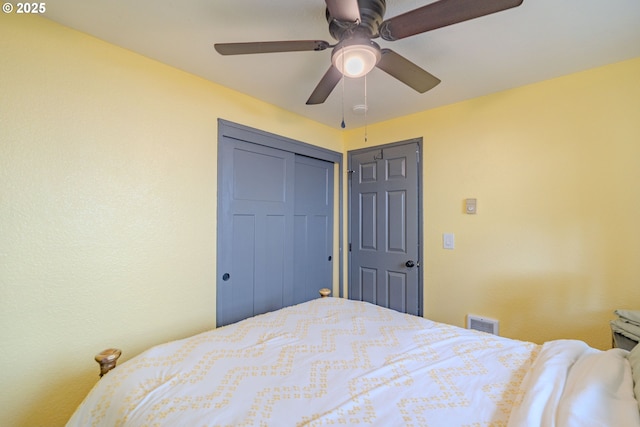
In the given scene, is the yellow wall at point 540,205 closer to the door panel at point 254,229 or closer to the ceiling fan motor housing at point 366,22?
the door panel at point 254,229

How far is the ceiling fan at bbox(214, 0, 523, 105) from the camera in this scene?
1003 millimetres

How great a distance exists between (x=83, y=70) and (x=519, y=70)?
273 centimetres

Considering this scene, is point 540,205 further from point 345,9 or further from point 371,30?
point 345,9

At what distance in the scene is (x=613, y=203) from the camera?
1.78m

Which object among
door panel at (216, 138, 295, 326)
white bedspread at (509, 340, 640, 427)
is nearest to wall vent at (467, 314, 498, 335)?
white bedspread at (509, 340, 640, 427)

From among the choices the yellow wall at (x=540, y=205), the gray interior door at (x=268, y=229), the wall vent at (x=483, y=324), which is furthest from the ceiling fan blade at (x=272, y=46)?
the wall vent at (x=483, y=324)

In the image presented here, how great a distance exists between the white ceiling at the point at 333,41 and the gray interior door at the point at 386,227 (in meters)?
0.82

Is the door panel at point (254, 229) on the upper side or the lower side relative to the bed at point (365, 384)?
upper

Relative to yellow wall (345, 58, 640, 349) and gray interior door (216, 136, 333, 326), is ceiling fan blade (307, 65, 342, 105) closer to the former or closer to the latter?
gray interior door (216, 136, 333, 326)

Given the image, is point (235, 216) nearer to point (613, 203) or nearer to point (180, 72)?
point (180, 72)

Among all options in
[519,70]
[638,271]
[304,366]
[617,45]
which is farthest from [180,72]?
[638,271]

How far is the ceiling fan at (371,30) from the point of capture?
1.00 m

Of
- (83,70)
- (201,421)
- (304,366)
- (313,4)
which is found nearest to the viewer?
(201,421)

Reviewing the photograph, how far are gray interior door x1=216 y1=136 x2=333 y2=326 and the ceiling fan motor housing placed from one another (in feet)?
4.29
